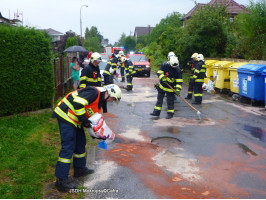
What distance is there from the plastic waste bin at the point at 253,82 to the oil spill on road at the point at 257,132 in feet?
9.99

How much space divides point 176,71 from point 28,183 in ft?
21.3

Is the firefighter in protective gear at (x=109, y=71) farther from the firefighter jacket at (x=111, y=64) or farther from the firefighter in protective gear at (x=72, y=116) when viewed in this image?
the firefighter in protective gear at (x=72, y=116)

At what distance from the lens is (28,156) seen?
19.3 ft

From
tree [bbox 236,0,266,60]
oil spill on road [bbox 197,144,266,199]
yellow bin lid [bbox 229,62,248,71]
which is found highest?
tree [bbox 236,0,266,60]

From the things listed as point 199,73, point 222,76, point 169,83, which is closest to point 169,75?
point 169,83

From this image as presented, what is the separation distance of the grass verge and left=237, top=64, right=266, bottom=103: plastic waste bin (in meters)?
7.20

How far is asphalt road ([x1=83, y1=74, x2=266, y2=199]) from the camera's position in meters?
4.75

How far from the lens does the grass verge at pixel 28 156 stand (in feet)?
14.9

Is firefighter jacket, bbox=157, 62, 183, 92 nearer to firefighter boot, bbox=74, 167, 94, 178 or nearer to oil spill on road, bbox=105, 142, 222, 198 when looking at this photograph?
oil spill on road, bbox=105, 142, 222, 198

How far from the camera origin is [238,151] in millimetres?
6625

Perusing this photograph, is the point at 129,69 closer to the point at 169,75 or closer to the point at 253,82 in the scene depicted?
the point at 169,75

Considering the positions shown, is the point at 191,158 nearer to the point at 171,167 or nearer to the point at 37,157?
the point at 171,167

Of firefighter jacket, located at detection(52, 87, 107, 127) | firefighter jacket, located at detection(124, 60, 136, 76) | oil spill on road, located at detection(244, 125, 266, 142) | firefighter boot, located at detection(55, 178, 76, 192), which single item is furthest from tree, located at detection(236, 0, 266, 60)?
firefighter boot, located at detection(55, 178, 76, 192)

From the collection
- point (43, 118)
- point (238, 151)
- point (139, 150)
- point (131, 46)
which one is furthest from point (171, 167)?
point (131, 46)
